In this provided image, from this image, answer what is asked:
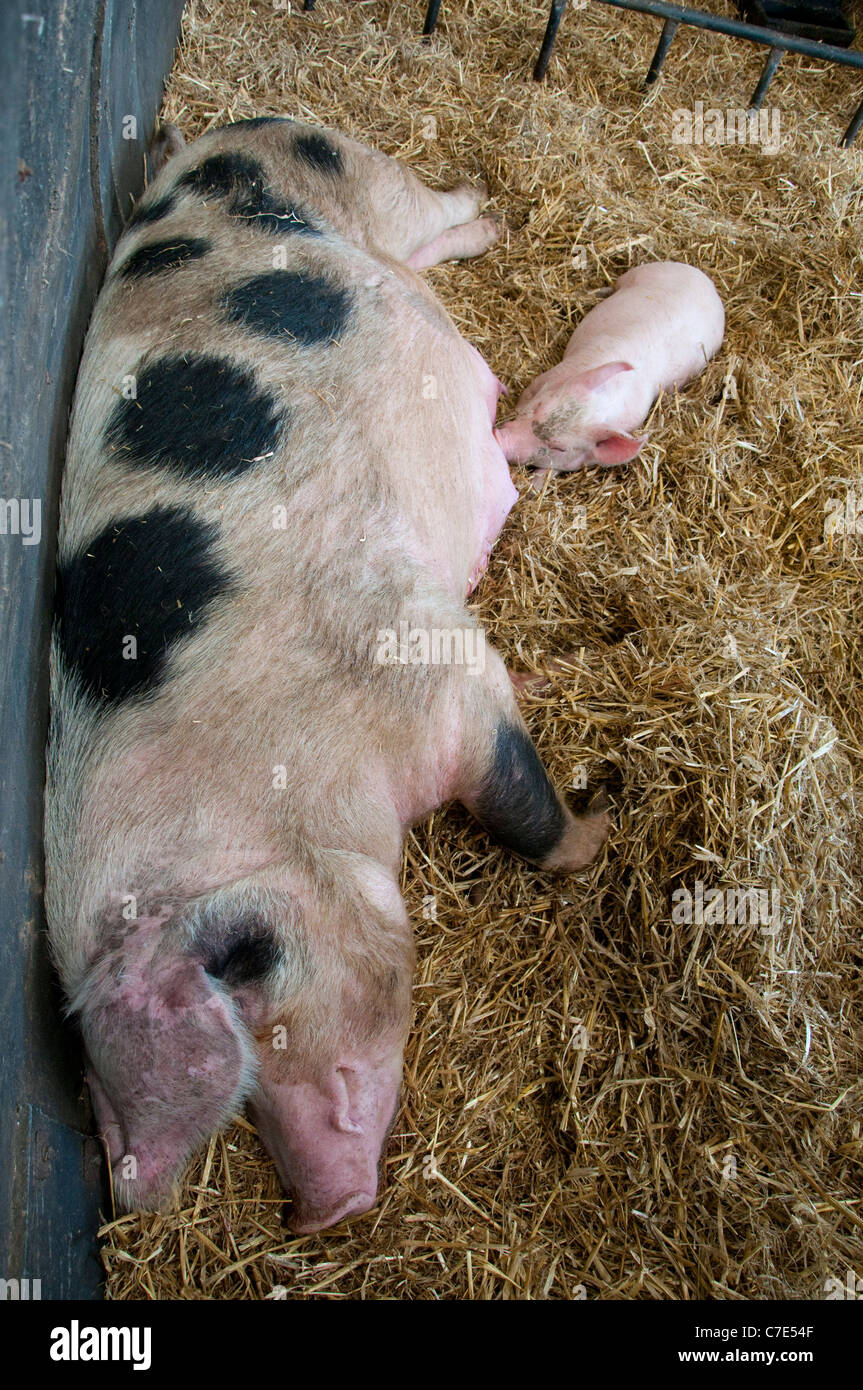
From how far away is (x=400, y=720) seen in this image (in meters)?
2.31

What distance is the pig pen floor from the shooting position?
2.20 m

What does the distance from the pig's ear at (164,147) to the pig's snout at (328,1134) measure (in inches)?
130

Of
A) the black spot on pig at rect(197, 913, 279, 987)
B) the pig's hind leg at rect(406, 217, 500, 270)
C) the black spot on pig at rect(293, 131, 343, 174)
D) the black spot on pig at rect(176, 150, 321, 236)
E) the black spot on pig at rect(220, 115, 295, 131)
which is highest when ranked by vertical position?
the black spot on pig at rect(220, 115, 295, 131)

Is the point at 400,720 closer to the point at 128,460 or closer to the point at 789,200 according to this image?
the point at 128,460

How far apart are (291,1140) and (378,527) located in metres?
1.48

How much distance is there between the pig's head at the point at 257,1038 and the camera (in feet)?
5.88

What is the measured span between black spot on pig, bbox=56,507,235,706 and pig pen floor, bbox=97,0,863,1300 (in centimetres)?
100

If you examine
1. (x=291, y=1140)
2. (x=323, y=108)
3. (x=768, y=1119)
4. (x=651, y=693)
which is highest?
(x=323, y=108)

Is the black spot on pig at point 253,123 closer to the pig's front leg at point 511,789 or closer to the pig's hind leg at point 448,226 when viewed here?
the pig's hind leg at point 448,226

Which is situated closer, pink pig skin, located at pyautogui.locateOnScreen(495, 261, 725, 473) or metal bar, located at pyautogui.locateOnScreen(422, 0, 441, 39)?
pink pig skin, located at pyautogui.locateOnScreen(495, 261, 725, 473)

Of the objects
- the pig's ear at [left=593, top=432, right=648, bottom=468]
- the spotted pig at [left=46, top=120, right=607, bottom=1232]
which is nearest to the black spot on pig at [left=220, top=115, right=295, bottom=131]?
the spotted pig at [left=46, top=120, right=607, bottom=1232]

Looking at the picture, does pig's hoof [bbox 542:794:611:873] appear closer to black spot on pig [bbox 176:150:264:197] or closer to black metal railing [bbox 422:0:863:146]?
black spot on pig [bbox 176:150:264:197]

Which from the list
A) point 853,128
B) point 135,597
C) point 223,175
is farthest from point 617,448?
point 853,128
